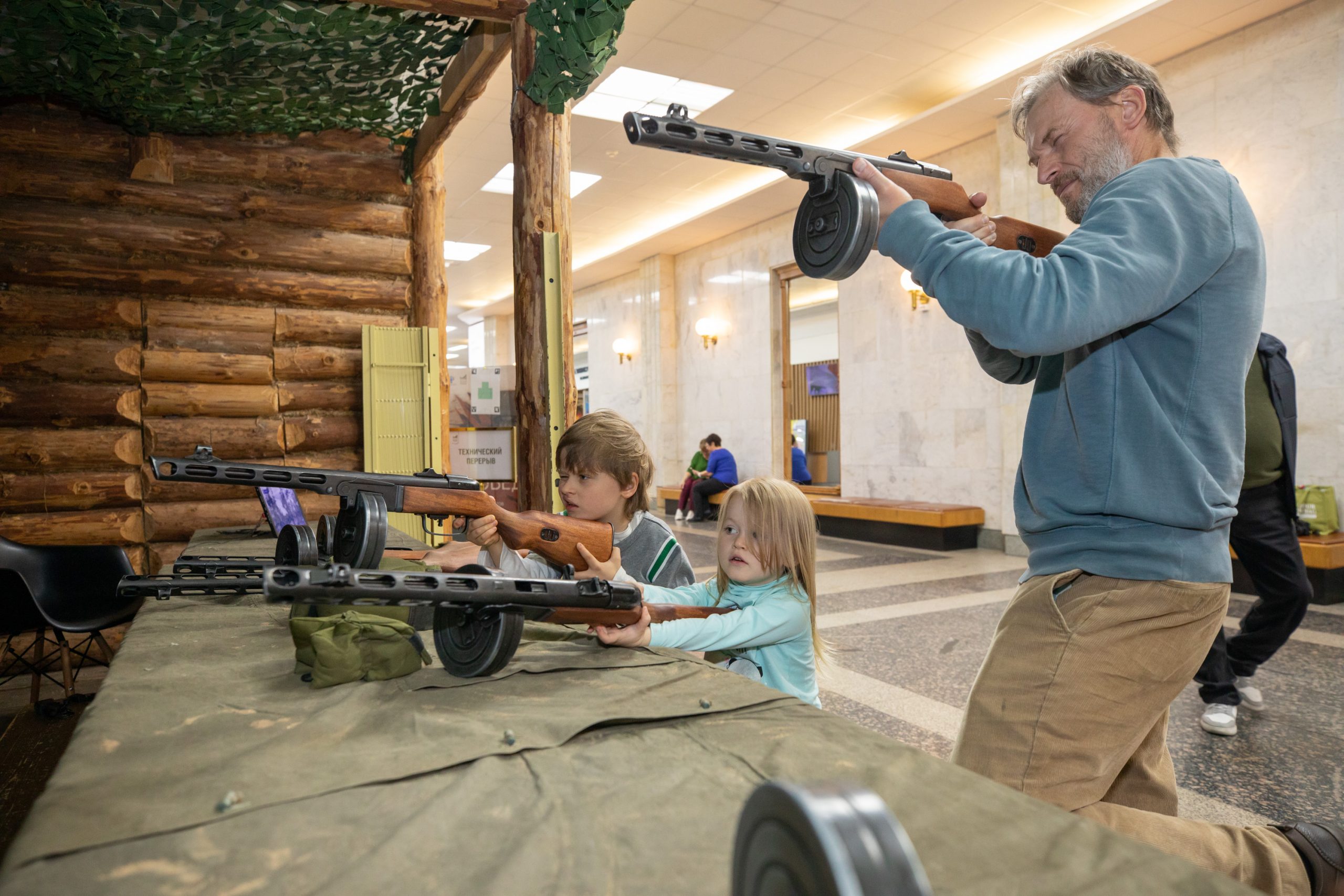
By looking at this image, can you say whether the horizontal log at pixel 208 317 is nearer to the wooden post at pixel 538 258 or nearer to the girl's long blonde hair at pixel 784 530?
the wooden post at pixel 538 258

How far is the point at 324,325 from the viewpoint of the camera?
20.6ft

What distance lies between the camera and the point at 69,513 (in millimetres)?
5605

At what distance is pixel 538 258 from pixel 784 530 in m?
2.65

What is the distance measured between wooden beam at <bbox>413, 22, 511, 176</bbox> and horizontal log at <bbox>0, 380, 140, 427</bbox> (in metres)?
2.83

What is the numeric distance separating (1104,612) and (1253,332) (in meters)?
0.62

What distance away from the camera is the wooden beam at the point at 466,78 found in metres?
4.63

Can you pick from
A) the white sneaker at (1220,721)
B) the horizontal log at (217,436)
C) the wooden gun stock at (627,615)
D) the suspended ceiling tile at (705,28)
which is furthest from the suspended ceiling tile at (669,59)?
the wooden gun stock at (627,615)

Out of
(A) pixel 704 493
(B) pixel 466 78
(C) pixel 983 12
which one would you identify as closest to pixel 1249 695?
(B) pixel 466 78

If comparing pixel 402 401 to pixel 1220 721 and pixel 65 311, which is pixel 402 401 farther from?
pixel 1220 721

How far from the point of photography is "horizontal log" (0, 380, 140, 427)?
5465 millimetres

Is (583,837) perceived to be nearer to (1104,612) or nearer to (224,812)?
(224,812)

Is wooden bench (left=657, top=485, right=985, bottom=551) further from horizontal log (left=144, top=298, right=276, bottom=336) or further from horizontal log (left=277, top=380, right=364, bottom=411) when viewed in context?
horizontal log (left=144, top=298, right=276, bottom=336)

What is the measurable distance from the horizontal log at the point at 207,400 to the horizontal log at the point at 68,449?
0.28 m

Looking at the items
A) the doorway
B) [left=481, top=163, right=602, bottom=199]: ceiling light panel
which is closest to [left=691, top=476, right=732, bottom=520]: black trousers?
the doorway
